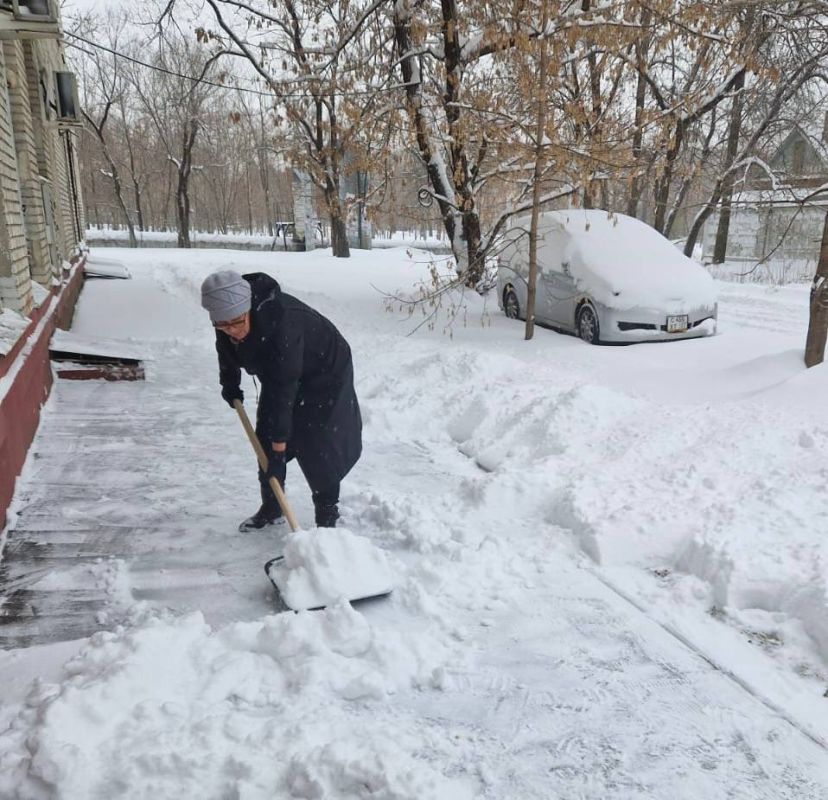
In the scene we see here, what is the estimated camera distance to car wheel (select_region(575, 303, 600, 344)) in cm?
809

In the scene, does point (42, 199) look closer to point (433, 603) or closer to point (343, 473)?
point (343, 473)

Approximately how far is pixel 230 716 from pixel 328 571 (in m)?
0.80

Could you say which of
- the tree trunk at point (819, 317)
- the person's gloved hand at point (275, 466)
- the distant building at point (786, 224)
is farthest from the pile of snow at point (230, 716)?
the distant building at point (786, 224)

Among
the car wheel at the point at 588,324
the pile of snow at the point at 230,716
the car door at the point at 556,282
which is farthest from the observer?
the car door at the point at 556,282

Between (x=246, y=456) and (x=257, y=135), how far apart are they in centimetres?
4221

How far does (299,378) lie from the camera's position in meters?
3.33

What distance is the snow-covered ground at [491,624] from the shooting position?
2.16 meters

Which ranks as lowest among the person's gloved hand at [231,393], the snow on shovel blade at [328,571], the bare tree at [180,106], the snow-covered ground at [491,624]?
the snow-covered ground at [491,624]

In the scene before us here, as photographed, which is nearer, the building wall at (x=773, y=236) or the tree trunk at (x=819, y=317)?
the tree trunk at (x=819, y=317)

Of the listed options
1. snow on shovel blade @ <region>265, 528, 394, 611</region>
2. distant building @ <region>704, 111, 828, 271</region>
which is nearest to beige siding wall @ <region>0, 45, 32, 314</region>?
snow on shovel blade @ <region>265, 528, 394, 611</region>

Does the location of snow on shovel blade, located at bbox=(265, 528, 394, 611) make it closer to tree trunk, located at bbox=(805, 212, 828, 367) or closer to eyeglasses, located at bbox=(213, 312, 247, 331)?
eyeglasses, located at bbox=(213, 312, 247, 331)

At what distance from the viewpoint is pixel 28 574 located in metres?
3.35

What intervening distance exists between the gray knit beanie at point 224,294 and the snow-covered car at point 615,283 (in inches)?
231

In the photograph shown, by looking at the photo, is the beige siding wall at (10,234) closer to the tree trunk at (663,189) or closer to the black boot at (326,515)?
the black boot at (326,515)
